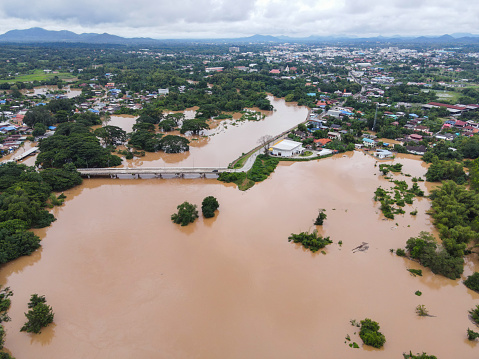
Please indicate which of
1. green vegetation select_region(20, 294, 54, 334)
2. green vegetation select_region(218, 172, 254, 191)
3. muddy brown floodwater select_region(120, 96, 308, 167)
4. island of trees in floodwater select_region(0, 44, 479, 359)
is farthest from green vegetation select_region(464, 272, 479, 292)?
green vegetation select_region(20, 294, 54, 334)

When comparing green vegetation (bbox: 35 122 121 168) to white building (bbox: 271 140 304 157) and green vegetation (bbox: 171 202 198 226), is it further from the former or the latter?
white building (bbox: 271 140 304 157)

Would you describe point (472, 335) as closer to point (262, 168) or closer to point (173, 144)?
point (262, 168)

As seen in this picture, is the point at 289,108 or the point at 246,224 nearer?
the point at 246,224

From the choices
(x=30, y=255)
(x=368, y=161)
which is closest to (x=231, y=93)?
(x=368, y=161)

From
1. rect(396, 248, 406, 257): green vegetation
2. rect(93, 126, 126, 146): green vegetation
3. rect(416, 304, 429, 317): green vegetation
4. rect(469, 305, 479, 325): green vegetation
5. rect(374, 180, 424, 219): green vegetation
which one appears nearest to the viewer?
rect(469, 305, 479, 325): green vegetation

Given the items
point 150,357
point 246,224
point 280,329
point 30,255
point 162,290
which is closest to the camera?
point 150,357

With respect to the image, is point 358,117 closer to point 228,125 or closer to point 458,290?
point 228,125

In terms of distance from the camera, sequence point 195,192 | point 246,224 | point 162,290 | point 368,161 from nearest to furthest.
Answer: point 162,290, point 246,224, point 195,192, point 368,161
